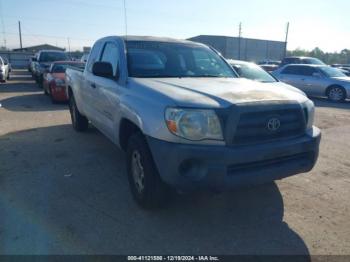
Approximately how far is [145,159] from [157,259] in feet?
3.14

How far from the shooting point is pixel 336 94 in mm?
13703

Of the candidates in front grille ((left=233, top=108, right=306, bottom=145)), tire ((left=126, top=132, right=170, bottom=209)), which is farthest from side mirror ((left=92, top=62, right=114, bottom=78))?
front grille ((left=233, top=108, right=306, bottom=145))

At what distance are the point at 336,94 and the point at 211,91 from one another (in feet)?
40.3

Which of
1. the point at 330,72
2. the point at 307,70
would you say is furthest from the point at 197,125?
A: the point at 307,70

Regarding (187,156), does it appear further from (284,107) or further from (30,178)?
(30,178)

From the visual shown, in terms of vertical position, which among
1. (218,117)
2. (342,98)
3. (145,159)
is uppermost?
(218,117)

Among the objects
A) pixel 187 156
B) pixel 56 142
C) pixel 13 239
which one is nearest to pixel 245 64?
pixel 56 142

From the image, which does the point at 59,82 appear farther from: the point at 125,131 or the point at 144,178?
the point at 144,178

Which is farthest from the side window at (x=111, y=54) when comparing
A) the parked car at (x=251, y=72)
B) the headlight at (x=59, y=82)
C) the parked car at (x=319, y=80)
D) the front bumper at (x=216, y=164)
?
the parked car at (x=319, y=80)

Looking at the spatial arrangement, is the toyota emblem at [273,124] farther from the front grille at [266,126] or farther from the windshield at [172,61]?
the windshield at [172,61]

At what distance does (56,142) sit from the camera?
20.8 ft

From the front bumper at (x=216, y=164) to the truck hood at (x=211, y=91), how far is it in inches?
16.5

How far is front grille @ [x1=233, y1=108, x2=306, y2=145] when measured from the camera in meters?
2.97

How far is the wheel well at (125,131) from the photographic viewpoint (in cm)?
377
